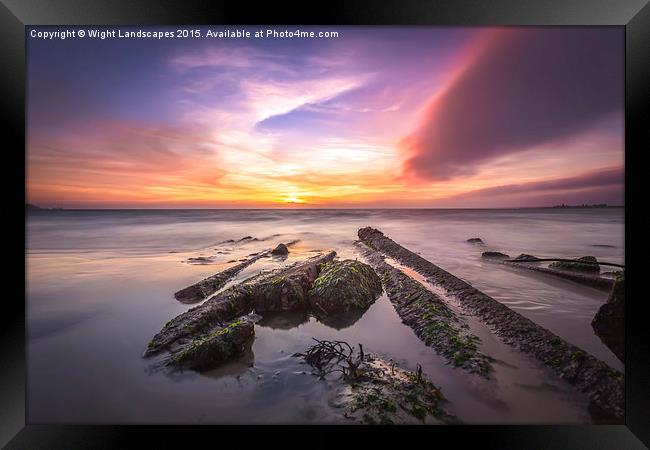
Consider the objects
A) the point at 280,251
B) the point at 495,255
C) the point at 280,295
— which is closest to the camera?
the point at 280,295

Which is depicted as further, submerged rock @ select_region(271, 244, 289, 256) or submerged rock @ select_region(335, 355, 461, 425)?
submerged rock @ select_region(271, 244, 289, 256)

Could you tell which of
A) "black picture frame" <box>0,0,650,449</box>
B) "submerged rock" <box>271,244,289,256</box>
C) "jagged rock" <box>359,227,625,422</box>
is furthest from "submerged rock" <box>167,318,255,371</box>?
"submerged rock" <box>271,244,289,256</box>

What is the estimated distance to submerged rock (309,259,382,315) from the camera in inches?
134

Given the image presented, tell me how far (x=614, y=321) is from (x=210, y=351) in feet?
13.3

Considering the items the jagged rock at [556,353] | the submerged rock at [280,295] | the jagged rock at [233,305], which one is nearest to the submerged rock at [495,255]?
the jagged rock at [556,353]

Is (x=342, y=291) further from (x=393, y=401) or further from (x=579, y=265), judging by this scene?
(x=579, y=265)

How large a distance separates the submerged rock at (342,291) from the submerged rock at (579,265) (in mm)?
3351

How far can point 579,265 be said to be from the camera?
14.4 ft

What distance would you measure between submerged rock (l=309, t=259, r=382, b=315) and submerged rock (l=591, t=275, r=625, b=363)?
8.14ft

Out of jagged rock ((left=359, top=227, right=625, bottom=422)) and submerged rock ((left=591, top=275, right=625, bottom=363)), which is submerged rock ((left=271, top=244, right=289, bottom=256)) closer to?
jagged rock ((left=359, top=227, right=625, bottom=422))

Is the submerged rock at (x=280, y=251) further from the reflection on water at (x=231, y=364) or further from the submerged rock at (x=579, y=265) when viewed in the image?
the submerged rock at (x=579, y=265)
